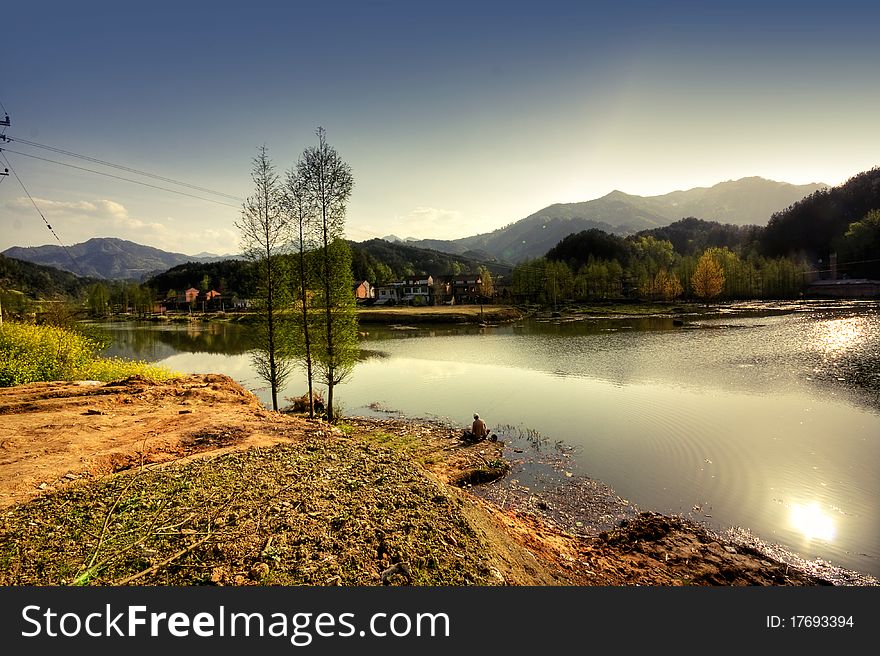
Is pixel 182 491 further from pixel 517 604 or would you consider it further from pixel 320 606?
pixel 517 604

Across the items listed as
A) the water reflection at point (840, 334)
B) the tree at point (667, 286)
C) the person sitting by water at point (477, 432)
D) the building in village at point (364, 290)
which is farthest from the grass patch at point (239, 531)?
the building in village at point (364, 290)

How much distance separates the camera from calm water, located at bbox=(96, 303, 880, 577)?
1301cm

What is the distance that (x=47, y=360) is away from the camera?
25.2 meters

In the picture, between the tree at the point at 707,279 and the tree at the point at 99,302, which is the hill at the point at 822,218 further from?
the tree at the point at 99,302

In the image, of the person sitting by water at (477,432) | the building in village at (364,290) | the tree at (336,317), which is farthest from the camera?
the building in village at (364,290)

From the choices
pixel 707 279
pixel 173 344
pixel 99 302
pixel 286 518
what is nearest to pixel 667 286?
pixel 707 279

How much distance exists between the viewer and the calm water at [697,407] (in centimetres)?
1301

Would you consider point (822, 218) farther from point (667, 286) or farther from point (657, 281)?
point (667, 286)

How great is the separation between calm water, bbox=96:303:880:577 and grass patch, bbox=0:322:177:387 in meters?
9.79

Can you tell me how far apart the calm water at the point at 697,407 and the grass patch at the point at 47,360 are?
385 inches

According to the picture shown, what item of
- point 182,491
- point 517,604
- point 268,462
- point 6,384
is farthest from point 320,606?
point 6,384

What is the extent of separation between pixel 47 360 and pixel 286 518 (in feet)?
89.9

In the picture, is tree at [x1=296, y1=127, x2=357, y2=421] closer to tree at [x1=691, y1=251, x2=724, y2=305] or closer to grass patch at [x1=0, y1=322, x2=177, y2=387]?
grass patch at [x1=0, y1=322, x2=177, y2=387]

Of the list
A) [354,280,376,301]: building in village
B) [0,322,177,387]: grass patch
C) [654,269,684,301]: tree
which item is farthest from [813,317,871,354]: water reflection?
[354,280,376,301]: building in village
